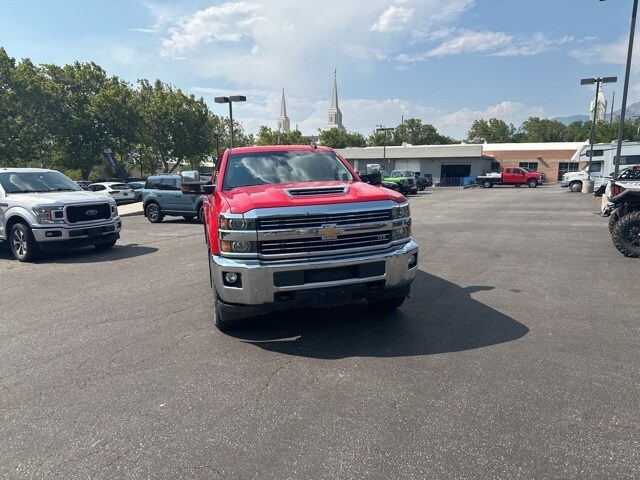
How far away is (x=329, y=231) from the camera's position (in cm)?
424

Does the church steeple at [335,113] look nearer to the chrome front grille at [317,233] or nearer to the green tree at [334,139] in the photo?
the green tree at [334,139]

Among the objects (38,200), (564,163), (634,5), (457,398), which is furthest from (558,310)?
(564,163)

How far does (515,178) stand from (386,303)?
42048 mm

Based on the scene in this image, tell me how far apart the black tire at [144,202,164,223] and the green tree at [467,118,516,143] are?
89.9 meters

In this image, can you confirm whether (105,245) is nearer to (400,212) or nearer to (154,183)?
(154,183)

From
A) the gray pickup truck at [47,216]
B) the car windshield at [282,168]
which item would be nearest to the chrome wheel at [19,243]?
the gray pickup truck at [47,216]

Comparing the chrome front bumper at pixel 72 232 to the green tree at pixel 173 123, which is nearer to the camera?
the chrome front bumper at pixel 72 232

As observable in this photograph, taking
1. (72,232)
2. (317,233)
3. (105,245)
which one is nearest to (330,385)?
(317,233)

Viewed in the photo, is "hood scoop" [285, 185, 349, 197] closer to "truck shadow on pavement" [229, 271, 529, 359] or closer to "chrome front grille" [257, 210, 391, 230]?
"chrome front grille" [257, 210, 391, 230]

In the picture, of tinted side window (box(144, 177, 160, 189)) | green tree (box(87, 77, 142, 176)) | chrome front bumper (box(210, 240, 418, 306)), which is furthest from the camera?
green tree (box(87, 77, 142, 176))

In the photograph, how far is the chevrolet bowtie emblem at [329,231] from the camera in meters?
4.22

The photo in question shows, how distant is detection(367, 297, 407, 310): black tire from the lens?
5127 millimetres

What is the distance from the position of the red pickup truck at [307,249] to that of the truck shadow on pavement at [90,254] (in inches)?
231

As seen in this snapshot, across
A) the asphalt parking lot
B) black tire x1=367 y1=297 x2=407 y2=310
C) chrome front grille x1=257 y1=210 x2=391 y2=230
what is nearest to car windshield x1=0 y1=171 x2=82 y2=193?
the asphalt parking lot
